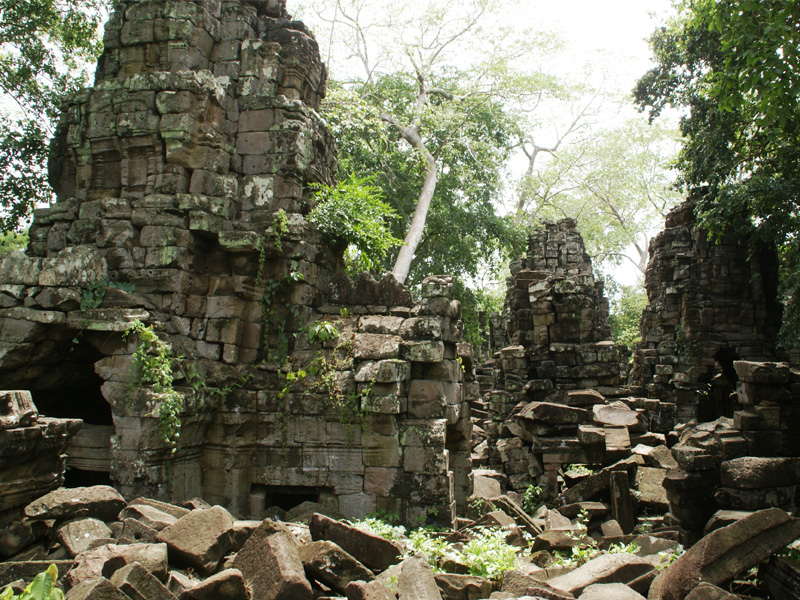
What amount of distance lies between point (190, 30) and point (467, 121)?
12.7 m

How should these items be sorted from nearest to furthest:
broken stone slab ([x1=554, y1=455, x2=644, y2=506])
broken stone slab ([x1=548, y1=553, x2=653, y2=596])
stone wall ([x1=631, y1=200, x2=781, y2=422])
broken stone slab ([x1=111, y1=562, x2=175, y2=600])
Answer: broken stone slab ([x1=111, y1=562, x2=175, y2=600])
broken stone slab ([x1=548, y1=553, x2=653, y2=596])
broken stone slab ([x1=554, y1=455, x2=644, y2=506])
stone wall ([x1=631, y1=200, x2=781, y2=422])

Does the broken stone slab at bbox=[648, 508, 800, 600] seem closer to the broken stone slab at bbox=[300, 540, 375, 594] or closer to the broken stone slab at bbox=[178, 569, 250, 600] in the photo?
the broken stone slab at bbox=[300, 540, 375, 594]

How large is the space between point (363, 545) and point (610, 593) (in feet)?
6.54

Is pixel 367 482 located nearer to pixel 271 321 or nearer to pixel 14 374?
pixel 271 321

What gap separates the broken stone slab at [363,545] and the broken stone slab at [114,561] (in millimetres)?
1447

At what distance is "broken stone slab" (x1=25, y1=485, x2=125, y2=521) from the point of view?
4637mm

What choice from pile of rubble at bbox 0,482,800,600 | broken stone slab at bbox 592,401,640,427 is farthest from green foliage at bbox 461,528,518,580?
broken stone slab at bbox 592,401,640,427

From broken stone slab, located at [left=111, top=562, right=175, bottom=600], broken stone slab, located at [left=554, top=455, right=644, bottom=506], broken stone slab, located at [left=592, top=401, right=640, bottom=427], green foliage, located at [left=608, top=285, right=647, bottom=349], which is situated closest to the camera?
broken stone slab, located at [left=111, top=562, right=175, bottom=600]

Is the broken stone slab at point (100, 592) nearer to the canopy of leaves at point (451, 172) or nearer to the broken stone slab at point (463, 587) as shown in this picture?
the broken stone slab at point (463, 587)

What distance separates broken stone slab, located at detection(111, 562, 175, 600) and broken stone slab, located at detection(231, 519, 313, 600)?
1.95 feet

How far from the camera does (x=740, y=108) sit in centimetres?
1032

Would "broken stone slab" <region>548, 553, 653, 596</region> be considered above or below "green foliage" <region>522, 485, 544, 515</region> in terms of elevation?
above

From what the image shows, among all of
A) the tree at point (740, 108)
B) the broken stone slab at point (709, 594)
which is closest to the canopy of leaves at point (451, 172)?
the tree at point (740, 108)

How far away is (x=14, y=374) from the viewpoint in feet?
21.8
